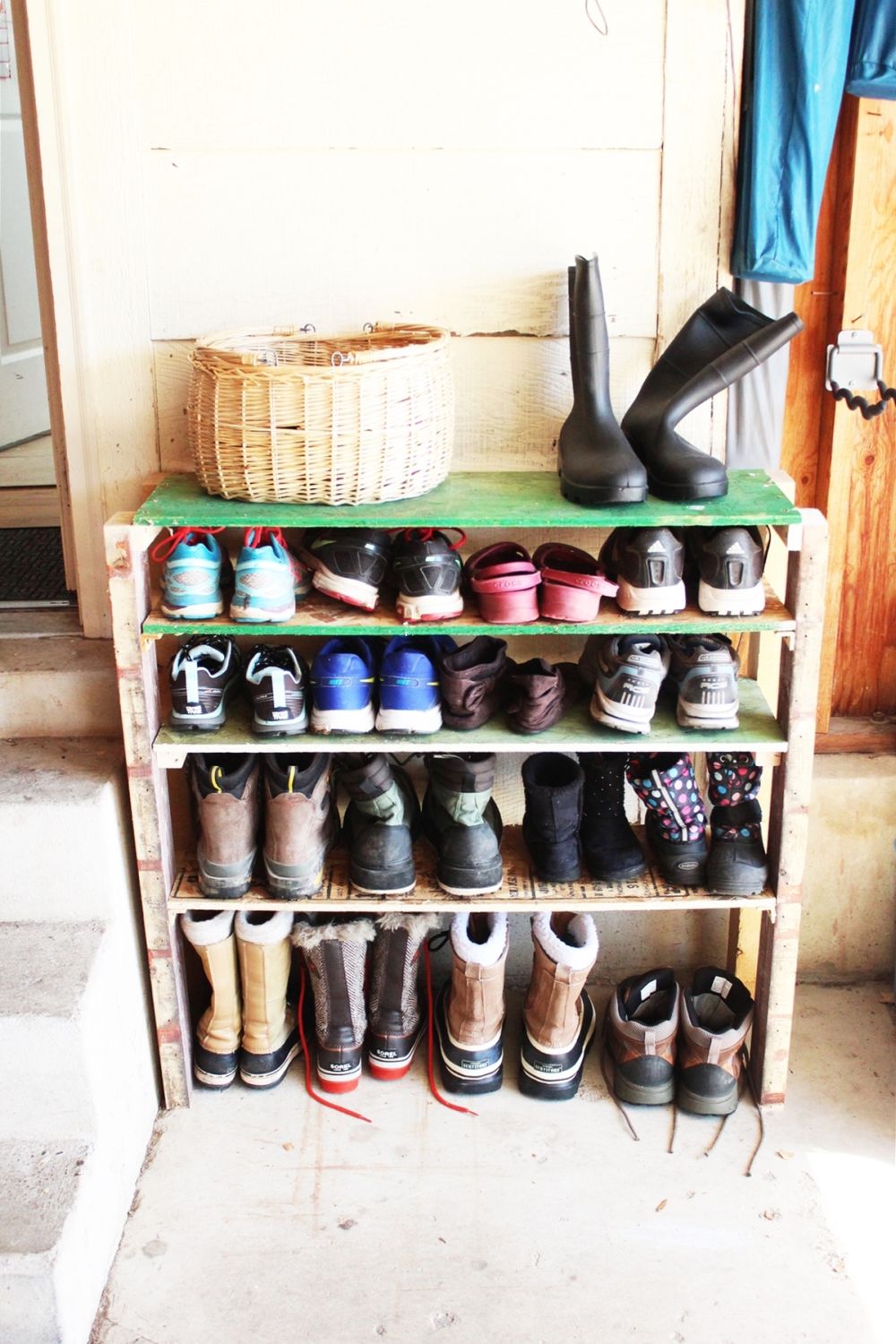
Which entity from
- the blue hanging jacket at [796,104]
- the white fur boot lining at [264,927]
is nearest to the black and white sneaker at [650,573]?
the blue hanging jacket at [796,104]

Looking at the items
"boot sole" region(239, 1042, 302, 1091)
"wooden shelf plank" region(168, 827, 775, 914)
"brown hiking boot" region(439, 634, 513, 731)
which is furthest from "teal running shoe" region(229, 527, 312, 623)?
"boot sole" region(239, 1042, 302, 1091)

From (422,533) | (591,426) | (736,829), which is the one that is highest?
(591,426)

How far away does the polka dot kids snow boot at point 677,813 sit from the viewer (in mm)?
A: 2271

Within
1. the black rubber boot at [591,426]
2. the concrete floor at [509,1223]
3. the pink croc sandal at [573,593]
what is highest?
the black rubber boot at [591,426]

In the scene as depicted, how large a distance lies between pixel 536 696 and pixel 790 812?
48 cm

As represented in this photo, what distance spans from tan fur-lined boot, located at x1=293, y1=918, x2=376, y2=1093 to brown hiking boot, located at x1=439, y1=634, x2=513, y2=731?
457 mm

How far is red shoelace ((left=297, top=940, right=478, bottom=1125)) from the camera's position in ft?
7.70

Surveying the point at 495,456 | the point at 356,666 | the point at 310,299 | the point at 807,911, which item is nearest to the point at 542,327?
the point at 495,456

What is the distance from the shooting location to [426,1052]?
8.18 ft

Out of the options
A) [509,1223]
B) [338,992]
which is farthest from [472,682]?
[509,1223]

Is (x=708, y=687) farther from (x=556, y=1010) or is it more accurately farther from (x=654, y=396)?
(x=556, y=1010)

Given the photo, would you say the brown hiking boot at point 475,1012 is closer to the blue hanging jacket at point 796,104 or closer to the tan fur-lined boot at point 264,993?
the tan fur-lined boot at point 264,993

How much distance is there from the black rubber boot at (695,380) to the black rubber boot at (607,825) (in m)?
0.51

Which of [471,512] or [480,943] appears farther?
[480,943]
